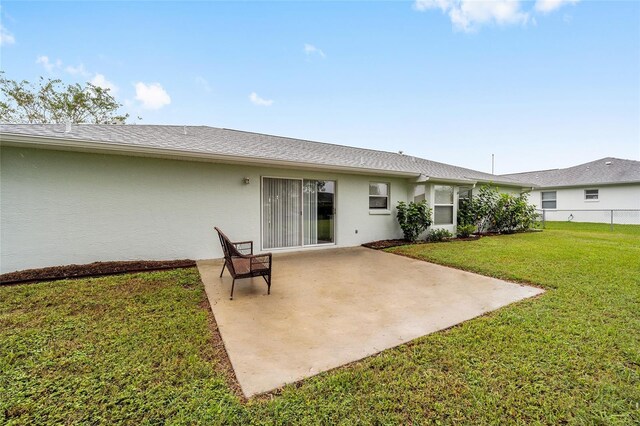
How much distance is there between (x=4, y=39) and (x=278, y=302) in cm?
1469

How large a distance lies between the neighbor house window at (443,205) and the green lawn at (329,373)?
23.1 feet

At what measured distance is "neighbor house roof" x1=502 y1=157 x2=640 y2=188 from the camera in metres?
18.2

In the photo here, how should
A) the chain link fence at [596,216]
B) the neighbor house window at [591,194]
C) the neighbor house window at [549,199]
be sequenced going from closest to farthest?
1. the chain link fence at [596,216]
2. the neighbor house window at [591,194]
3. the neighbor house window at [549,199]

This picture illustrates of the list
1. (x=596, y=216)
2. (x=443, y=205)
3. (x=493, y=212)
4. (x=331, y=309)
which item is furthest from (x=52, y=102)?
(x=596, y=216)

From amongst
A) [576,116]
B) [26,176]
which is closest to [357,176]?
[26,176]

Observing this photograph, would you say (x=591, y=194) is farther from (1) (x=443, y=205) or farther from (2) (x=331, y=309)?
(2) (x=331, y=309)

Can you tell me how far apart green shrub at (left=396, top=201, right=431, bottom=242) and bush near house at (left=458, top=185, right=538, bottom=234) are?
273 cm

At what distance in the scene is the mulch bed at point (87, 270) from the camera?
5157 millimetres

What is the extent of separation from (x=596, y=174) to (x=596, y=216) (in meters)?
3.59

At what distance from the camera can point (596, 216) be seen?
19.0 metres

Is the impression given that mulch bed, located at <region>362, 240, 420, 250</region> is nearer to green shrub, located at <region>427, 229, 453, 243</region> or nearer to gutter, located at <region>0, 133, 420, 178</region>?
green shrub, located at <region>427, 229, 453, 243</region>

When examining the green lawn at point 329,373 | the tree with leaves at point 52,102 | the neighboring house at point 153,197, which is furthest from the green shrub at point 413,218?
the tree with leaves at point 52,102

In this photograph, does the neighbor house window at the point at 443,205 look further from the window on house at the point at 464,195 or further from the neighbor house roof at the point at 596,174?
the neighbor house roof at the point at 596,174

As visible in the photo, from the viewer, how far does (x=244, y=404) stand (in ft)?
7.10
